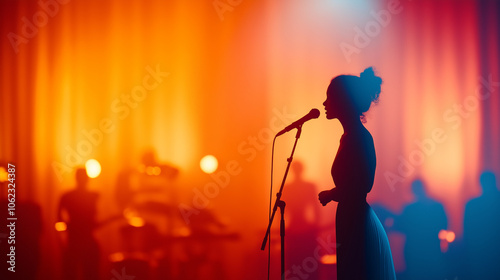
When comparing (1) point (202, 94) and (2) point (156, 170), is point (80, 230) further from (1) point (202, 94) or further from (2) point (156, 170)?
(1) point (202, 94)

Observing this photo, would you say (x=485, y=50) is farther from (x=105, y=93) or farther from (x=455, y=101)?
(x=105, y=93)

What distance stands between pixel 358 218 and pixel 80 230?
295cm

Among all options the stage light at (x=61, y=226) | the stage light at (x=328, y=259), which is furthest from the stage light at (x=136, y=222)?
the stage light at (x=328, y=259)

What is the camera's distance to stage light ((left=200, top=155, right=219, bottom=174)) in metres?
3.76

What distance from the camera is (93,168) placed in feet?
12.2

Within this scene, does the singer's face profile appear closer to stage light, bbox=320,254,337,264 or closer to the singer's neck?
the singer's neck

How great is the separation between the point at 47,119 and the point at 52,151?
325 millimetres

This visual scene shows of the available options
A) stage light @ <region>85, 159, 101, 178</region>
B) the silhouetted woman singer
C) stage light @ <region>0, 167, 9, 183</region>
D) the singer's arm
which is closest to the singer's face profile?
the silhouetted woman singer

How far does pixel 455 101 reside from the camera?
3.97 metres

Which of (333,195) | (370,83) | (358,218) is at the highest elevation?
(370,83)

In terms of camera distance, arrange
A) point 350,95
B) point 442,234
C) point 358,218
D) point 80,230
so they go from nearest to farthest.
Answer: point 358,218 → point 350,95 → point 80,230 → point 442,234

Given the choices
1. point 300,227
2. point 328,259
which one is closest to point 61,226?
point 300,227

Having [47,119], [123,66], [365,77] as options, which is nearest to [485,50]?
[365,77]

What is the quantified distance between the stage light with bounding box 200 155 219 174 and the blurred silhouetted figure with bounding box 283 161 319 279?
29.5 inches
